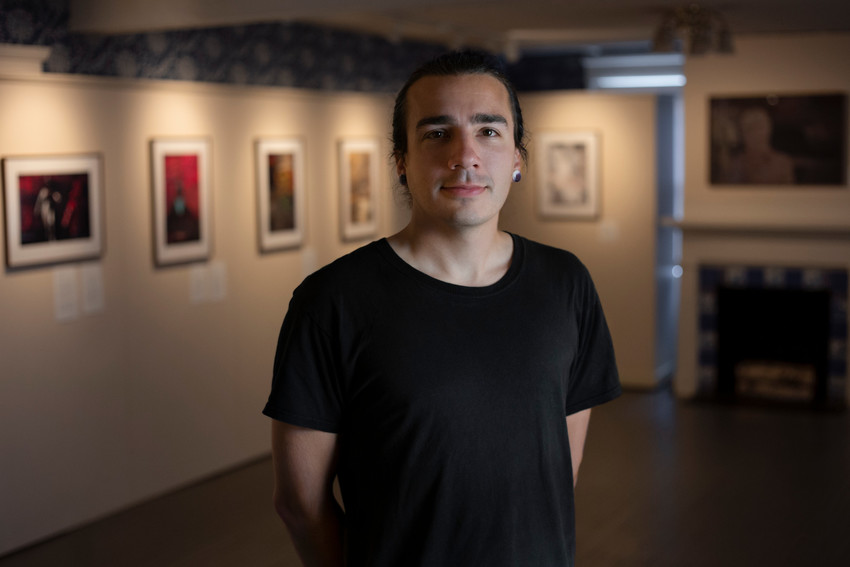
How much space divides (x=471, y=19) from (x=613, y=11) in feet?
3.57

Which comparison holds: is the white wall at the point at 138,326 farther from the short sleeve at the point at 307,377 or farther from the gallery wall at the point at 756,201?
the short sleeve at the point at 307,377

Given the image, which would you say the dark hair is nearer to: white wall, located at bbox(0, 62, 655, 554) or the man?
the man

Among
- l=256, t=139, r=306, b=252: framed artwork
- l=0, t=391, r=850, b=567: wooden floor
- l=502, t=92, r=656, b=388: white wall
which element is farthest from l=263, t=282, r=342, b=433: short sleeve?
l=502, t=92, r=656, b=388: white wall

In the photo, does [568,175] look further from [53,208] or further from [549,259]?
[549,259]

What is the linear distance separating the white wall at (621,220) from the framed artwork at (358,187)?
151 centimetres

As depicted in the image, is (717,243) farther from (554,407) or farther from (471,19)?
(554,407)

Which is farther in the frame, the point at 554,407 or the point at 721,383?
the point at 721,383

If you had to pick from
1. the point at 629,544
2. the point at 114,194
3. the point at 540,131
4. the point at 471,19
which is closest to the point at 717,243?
the point at 540,131

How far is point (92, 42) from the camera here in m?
5.98

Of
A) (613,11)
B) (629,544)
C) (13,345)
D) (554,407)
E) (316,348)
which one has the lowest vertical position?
(629,544)

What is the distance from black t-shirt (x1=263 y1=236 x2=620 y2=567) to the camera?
1.82 m

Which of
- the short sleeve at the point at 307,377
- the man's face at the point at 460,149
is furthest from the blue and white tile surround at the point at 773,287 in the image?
the short sleeve at the point at 307,377

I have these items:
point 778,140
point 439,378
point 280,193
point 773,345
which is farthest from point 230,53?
point 439,378

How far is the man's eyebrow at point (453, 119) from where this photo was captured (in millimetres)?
1896
